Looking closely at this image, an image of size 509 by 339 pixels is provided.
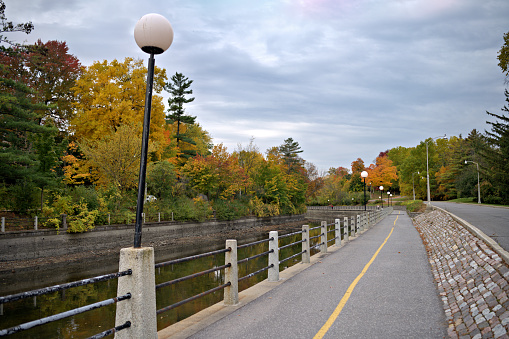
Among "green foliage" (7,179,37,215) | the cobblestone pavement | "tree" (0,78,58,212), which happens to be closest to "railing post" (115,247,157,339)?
the cobblestone pavement

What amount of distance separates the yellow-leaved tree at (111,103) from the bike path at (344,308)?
25888 millimetres

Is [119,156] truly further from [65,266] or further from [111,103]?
[65,266]

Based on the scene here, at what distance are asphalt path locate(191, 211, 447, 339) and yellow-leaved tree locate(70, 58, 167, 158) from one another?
84.9 ft

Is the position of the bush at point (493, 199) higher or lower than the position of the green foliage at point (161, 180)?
lower

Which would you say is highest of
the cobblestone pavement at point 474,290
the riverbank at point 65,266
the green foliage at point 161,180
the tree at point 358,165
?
the tree at point 358,165

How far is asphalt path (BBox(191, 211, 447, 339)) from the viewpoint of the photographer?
18.0 ft

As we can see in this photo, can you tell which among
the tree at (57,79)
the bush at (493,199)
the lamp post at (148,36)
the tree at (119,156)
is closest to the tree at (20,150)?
the tree at (119,156)

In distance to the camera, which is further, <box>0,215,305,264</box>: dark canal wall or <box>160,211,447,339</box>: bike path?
<box>0,215,305,264</box>: dark canal wall

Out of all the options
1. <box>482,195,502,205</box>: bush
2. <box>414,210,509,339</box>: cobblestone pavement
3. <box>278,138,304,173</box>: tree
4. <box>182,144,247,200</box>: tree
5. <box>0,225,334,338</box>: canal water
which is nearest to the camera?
<box>414,210,509,339</box>: cobblestone pavement

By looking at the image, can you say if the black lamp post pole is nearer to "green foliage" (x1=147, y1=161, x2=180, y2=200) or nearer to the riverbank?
the riverbank

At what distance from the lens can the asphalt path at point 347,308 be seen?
5.48m

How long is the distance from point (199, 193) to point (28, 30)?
24.8m

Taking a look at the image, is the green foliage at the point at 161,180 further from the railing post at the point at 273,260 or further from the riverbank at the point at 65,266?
the railing post at the point at 273,260

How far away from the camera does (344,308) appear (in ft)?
21.9
